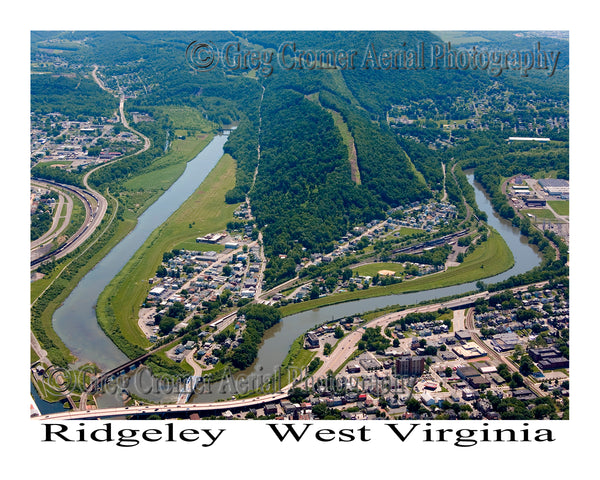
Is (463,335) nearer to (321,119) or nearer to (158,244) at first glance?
(158,244)

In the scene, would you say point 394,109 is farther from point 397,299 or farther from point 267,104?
point 397,299

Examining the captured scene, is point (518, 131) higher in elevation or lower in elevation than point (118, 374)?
higher

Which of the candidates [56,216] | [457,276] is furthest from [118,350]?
[56,216]

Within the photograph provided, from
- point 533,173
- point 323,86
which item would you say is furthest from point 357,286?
point 323,86

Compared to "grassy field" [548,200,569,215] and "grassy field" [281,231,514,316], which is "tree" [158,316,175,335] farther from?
"grassy field" [548,200,569,215]

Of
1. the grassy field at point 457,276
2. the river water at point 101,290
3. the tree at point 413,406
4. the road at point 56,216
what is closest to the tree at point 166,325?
the river water at point 101,290

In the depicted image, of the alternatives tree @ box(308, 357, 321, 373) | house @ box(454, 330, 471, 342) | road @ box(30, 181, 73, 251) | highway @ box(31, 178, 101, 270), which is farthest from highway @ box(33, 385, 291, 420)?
road @ box(30, 181, 73, 251)

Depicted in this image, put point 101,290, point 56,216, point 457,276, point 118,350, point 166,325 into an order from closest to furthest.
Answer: point 118,350 → point 166,325 → point 101,290 → point 457,276 → point 56,216
